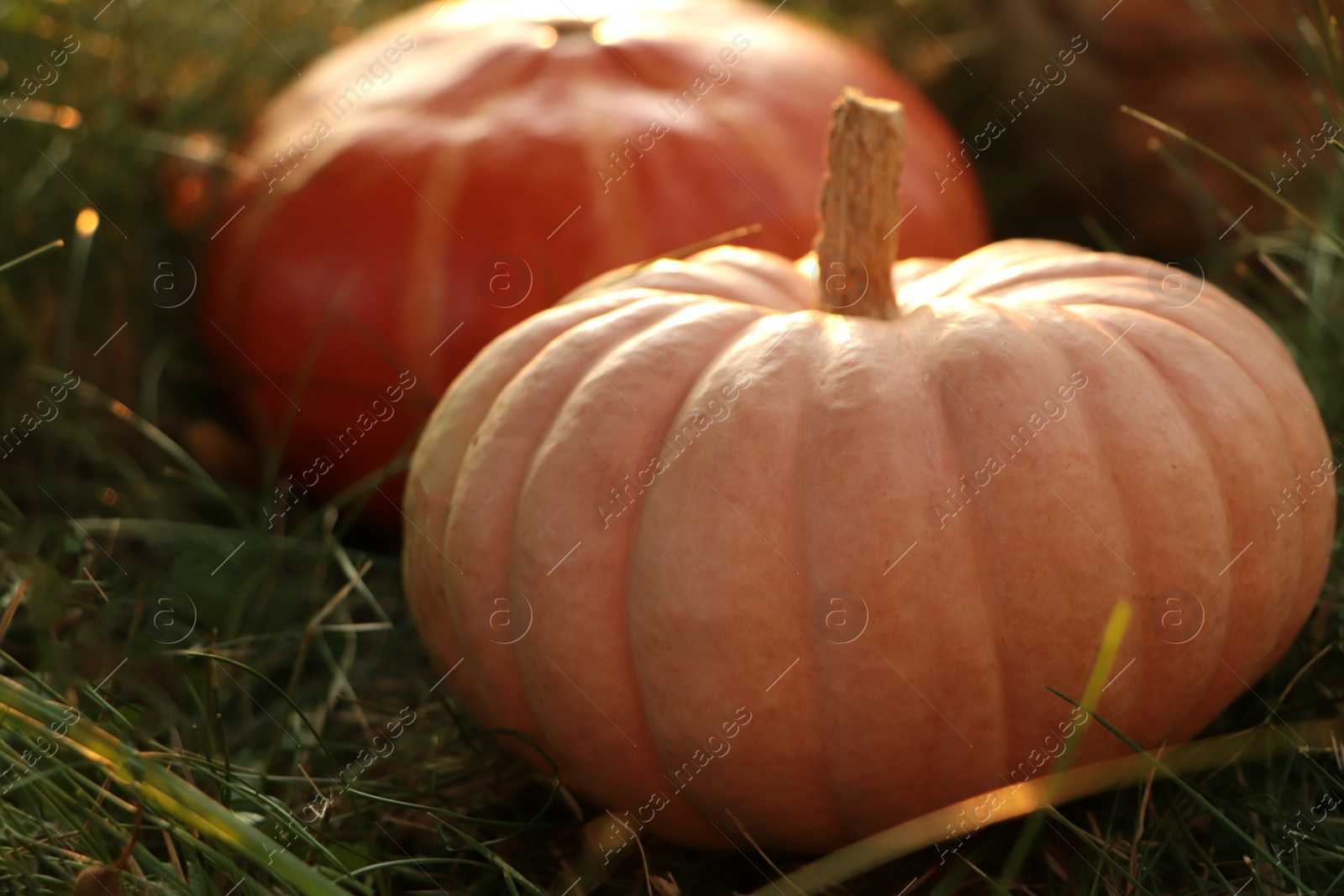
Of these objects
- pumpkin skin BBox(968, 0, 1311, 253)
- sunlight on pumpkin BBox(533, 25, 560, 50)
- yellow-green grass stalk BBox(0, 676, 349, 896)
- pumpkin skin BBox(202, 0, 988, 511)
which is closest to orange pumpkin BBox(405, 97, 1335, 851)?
yellow-green grass stalk BBox(0, 676, 349, 896)

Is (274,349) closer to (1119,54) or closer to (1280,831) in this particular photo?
(1280,831)

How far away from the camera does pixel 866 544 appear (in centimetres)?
134

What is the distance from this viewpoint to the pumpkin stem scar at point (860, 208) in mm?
1660

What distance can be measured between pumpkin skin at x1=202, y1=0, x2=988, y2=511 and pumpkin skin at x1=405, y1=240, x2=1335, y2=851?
748 mm

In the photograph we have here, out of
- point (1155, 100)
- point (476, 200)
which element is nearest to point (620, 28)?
point (476, 200)

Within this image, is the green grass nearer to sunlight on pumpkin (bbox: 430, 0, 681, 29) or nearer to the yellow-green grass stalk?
the yellow-green grass stalk

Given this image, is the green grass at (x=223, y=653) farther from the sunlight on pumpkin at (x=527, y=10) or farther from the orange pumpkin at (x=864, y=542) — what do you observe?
the sunlight on pumpkin at (x=527, y=10)

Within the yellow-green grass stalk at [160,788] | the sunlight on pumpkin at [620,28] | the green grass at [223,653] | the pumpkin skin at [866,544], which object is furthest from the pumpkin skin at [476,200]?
the yellow-green grass stalk at [160,788]

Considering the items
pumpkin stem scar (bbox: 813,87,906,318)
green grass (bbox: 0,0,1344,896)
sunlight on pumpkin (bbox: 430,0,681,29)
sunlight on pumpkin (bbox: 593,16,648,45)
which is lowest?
green grass (bbox: 0,0,1344,896)

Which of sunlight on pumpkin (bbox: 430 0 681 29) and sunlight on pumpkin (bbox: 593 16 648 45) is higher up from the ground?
sunlight on pumpkin (bbox: 430 0 681 29)

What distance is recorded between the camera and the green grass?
1.40 metres

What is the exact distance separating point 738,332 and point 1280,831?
93cm

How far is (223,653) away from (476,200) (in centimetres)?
99

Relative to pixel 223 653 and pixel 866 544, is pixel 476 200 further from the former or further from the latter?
pixel 866 544
